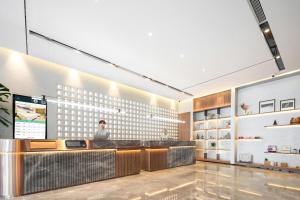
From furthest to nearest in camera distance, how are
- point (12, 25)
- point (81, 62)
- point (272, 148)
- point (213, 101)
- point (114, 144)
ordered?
point (213, 101) < point (272, 148) < point (81, 62) < point (114, 144) < point (12, 25)

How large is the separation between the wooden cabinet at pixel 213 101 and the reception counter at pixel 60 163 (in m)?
4.71

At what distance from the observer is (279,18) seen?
3.81 meters

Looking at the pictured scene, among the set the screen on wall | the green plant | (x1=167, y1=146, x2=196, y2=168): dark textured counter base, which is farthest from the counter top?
(x1=167, y1=146, x2=196, y2=168): dark textured counter base

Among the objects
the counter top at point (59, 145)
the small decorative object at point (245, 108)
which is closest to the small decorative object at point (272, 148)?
the small decorative object at point (245, 108)

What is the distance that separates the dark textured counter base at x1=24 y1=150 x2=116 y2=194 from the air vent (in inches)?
179

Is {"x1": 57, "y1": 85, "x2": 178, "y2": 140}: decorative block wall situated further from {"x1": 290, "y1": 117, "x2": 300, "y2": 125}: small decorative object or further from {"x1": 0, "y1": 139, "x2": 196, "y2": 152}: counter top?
{"x1": 290, "y1": 117, "x2": 300, "y2": 125}: small decorative object

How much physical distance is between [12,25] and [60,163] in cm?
305

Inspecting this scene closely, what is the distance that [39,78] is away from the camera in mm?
6199

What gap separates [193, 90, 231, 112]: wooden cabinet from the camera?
30.9 feet

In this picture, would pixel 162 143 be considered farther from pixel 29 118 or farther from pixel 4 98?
pixel 4 98

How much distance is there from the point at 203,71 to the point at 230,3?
Result: 345cm

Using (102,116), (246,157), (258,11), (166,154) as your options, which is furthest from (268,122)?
(102,116)

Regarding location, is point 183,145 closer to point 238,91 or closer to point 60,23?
point 238,91

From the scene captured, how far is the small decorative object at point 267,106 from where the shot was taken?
7881mm
